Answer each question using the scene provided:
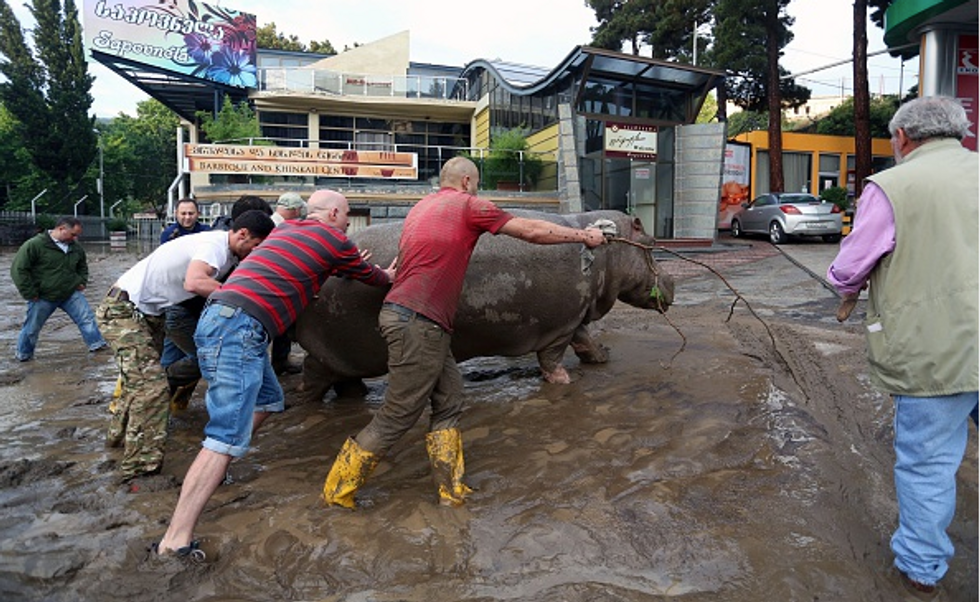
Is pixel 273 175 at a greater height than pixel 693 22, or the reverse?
pixel 693 22

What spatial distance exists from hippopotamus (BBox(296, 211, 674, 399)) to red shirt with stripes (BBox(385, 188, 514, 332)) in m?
1.00

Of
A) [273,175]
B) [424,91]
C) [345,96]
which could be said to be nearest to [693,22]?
[424,91]

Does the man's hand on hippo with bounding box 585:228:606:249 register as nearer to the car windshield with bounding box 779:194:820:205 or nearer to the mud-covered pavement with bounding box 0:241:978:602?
the mud-covered pavement with bounding box 0:241:978:602

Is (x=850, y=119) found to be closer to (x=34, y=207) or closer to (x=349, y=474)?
(x=349, y=474)

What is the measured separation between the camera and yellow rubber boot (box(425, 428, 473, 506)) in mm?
3895

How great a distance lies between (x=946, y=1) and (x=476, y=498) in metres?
11.5

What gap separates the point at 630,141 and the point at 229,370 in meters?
18.2

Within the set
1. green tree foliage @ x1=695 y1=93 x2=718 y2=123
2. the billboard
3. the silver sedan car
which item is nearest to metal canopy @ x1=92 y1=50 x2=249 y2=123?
the billboard

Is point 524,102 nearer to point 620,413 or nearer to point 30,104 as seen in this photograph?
point 620,413

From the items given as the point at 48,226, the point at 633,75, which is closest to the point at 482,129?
the point at 633,75

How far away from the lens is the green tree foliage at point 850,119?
1342 inches

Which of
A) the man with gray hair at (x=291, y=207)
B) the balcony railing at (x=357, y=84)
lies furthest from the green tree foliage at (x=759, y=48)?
the man with gray hair at (x=291, y=207)

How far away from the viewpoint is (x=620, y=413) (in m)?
5.27

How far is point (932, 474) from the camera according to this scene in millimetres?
2965
